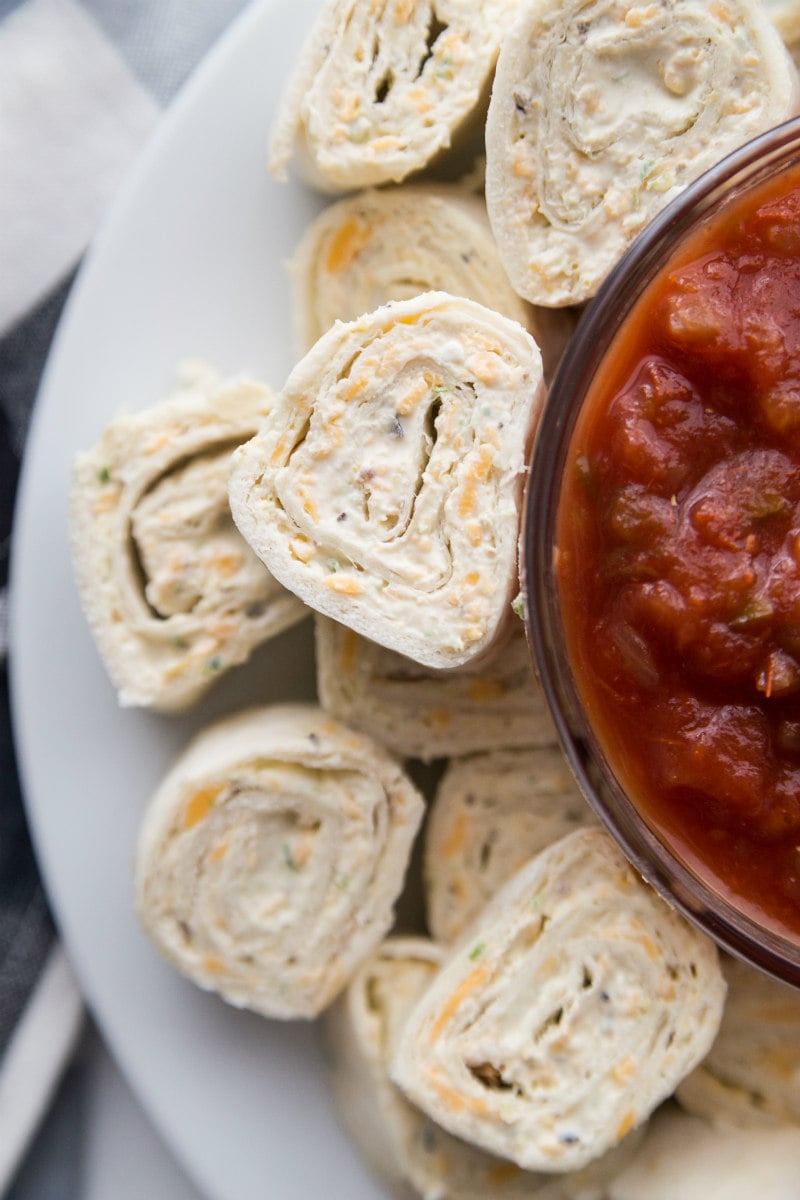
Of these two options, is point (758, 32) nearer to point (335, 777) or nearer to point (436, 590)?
point (436, 590)

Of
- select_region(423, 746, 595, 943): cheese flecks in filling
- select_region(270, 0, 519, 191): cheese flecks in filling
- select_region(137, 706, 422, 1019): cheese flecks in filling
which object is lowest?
select_region(423, 746, 595, 943): cheese flecks in filling

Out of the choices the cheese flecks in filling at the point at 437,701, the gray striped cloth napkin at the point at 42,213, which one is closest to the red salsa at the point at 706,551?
the cheese flecks in filling at the point at 437,701

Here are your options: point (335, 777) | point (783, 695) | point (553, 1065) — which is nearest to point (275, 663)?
point (335, 777)

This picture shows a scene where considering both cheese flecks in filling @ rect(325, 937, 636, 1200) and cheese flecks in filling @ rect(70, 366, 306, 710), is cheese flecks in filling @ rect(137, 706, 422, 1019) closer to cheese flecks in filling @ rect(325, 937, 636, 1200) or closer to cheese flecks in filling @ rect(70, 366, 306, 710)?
cheese flecks in filling @ rect(325, 937, 636, 1200)

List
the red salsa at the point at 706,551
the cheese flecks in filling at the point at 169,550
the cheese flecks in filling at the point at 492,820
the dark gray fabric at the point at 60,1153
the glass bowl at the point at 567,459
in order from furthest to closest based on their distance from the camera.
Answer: the dark gray fabric at the point at 60,1153, the cheese flecks in filling at the point at 492,820, the cheese flecks in filling at the point at 169,550, the glass bowl at the point at 567,459, the red salsa at the point at 706,551

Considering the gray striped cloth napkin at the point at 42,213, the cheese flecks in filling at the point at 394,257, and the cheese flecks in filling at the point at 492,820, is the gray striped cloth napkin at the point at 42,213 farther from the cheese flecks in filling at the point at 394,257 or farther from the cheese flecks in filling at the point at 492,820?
the cheese flecks in filling at the point at 492,820

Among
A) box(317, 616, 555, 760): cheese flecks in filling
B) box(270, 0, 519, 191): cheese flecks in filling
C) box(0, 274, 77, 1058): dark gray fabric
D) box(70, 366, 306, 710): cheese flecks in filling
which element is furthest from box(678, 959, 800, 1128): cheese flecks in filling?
box(270, 0, 519, 191): cheese flecks in filling
